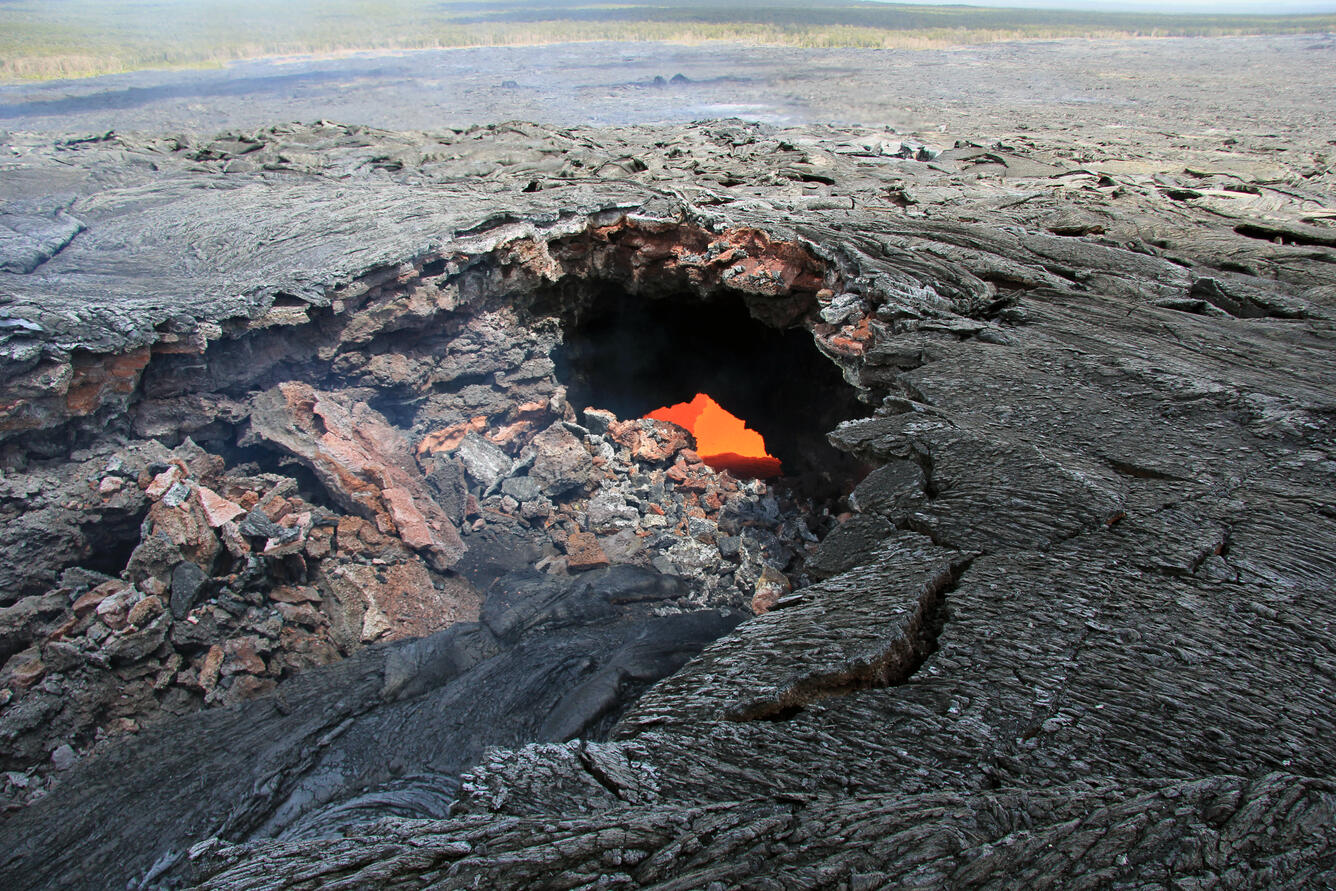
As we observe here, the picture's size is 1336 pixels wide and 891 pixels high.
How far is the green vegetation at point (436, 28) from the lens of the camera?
14.9 m

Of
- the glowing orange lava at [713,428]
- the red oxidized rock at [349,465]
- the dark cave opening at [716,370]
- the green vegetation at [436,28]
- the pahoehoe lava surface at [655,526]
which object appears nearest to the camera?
the pahoehoe lava surface at [655,526]

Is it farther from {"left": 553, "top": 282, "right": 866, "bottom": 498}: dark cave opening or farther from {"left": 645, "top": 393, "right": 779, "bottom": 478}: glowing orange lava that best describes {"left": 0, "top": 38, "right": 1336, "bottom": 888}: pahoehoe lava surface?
{"left": 645, "top": 393, "right": 779, "bottom": 478}: glowing orange lava

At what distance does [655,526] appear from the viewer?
6.01 meters

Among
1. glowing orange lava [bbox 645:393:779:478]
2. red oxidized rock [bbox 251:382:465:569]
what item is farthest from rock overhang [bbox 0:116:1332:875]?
glowing orange lava [bbox 645:393:779:478]

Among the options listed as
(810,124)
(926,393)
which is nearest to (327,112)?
(810,124)

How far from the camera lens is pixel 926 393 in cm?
334

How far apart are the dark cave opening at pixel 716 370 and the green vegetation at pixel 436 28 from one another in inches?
563

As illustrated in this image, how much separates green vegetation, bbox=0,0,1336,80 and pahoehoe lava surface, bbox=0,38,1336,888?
11.0 m

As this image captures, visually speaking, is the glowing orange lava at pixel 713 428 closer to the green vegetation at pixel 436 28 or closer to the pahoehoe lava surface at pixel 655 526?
the pahoehoe lava surface at pixel 655 526

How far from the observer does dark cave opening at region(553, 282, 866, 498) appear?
730 cm

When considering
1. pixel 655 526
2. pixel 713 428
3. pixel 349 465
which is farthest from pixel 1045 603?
pixel 713 428

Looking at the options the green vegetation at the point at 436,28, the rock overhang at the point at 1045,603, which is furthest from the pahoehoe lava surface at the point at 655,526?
the green vegetation at the point at 436,28

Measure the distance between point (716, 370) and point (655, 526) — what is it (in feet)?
13.2

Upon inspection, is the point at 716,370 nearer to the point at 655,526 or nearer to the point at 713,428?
the point at 713,428
